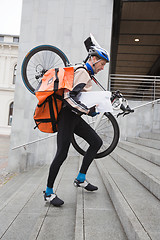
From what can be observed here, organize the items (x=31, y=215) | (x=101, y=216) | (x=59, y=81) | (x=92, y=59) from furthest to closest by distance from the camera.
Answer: (x=31, y=215)
(x=92, y=59)
(x=59, y=81)
(x=101, y=216)

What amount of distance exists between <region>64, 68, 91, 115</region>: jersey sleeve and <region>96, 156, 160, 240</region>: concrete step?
3.12ft

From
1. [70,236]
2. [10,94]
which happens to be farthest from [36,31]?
[10,94]

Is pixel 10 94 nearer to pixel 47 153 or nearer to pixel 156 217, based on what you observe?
pixel 47 153

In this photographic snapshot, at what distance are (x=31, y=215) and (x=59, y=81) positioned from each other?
158 cm

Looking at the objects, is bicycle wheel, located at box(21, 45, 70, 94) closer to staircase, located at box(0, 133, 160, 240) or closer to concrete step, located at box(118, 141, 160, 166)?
staircase, located at box(0, 133, 160, 240)

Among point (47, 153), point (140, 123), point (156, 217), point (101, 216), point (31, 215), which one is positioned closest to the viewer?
point (156, 217)

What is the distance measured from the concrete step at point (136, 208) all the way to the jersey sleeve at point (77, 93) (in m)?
0.95

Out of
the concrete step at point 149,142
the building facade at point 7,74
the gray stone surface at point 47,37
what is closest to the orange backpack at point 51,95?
the concrete step at point 149,142

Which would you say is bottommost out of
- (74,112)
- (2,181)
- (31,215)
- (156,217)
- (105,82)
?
(2,181)

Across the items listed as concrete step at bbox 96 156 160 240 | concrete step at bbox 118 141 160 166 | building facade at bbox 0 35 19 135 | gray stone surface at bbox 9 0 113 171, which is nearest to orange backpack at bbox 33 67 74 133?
concrete step at bbox 96 156 160 240

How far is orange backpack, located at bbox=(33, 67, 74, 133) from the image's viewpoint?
6.65ft

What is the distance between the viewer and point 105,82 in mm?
6230

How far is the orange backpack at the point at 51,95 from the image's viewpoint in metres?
2.03

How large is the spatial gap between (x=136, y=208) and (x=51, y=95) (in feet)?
4.39
